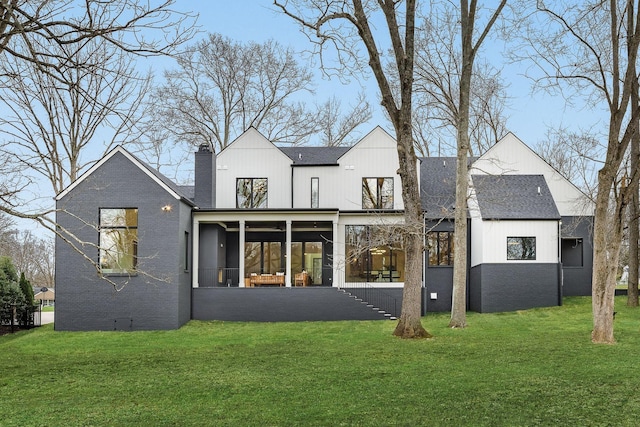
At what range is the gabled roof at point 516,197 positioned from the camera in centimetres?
2286

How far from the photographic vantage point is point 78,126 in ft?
84.0

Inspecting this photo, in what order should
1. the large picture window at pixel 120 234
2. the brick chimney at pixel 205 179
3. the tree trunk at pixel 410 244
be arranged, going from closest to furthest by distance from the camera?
the tree trunk at pixel 410 244, the large picture window at pixel 120 234, the brick chimney at pixel 205 179

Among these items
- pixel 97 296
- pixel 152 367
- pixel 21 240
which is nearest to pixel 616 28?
pixel 152 367

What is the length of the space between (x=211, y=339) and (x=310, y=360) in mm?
4897

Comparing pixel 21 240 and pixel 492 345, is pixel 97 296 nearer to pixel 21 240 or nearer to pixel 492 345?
pixel 492 345

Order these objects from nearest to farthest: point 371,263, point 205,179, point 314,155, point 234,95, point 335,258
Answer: point 335,258 → point 371,263 → point 205,179 → point 314,155 → point 234,95

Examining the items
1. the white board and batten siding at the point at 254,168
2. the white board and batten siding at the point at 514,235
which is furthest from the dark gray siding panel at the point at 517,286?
the white board and batten siding at the point at 254,168

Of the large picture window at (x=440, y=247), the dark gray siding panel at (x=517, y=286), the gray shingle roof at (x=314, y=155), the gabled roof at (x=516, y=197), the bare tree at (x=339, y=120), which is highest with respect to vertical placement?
the bare tree at (x=339, y=120)

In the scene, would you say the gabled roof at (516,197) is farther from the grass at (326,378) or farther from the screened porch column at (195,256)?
the screened porch column at (195,256)

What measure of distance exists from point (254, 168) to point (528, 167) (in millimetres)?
10891

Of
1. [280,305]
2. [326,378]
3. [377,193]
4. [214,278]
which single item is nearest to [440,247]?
[377,193]

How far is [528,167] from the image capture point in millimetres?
25484

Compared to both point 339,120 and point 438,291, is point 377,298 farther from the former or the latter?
point 339,120

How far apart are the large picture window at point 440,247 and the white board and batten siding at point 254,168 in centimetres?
561
